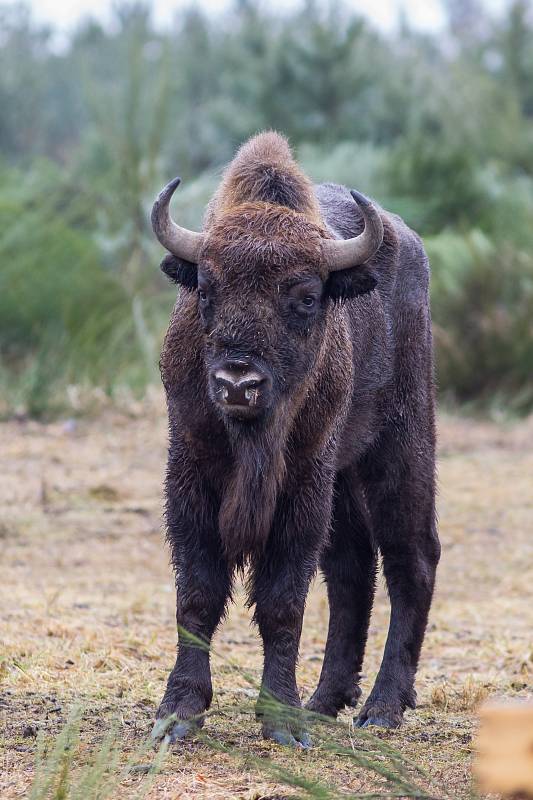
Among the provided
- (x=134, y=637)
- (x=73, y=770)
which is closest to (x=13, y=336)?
(x=134, y=637)

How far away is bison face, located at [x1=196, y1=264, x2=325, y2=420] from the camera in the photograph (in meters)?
4.86

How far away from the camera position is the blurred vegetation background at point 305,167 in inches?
554

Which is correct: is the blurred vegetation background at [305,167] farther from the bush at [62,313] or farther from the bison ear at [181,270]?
the bison ear at [181,270]

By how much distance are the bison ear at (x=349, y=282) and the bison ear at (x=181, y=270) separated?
53cm

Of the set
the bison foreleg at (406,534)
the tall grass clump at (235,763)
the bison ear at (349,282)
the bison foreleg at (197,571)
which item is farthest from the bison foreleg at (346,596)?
the bison ear at (349,282)

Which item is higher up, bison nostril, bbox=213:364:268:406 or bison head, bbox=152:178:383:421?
bison head, bbox=152:178:383:421

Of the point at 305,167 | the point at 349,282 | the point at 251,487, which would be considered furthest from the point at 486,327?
the point at 251,487

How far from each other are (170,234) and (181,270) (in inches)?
5.9

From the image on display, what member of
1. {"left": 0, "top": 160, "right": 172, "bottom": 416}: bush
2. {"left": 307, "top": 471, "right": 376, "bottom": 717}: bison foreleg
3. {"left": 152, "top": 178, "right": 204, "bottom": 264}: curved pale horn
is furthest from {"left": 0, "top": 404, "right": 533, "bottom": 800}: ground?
{"left": 152, "top": 178, "right": 204, "bottom": 264}: curved pale horn

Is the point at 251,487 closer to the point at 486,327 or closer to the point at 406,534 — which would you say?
the point at 406,534

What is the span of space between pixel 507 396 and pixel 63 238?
5.46 metres

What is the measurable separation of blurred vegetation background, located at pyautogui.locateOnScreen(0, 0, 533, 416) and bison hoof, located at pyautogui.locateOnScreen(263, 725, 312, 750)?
2849mm

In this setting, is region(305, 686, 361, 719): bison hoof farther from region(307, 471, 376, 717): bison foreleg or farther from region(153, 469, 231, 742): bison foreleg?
region(153, 469, 231, 742): bison foreleg

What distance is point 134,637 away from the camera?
23.2 ft
